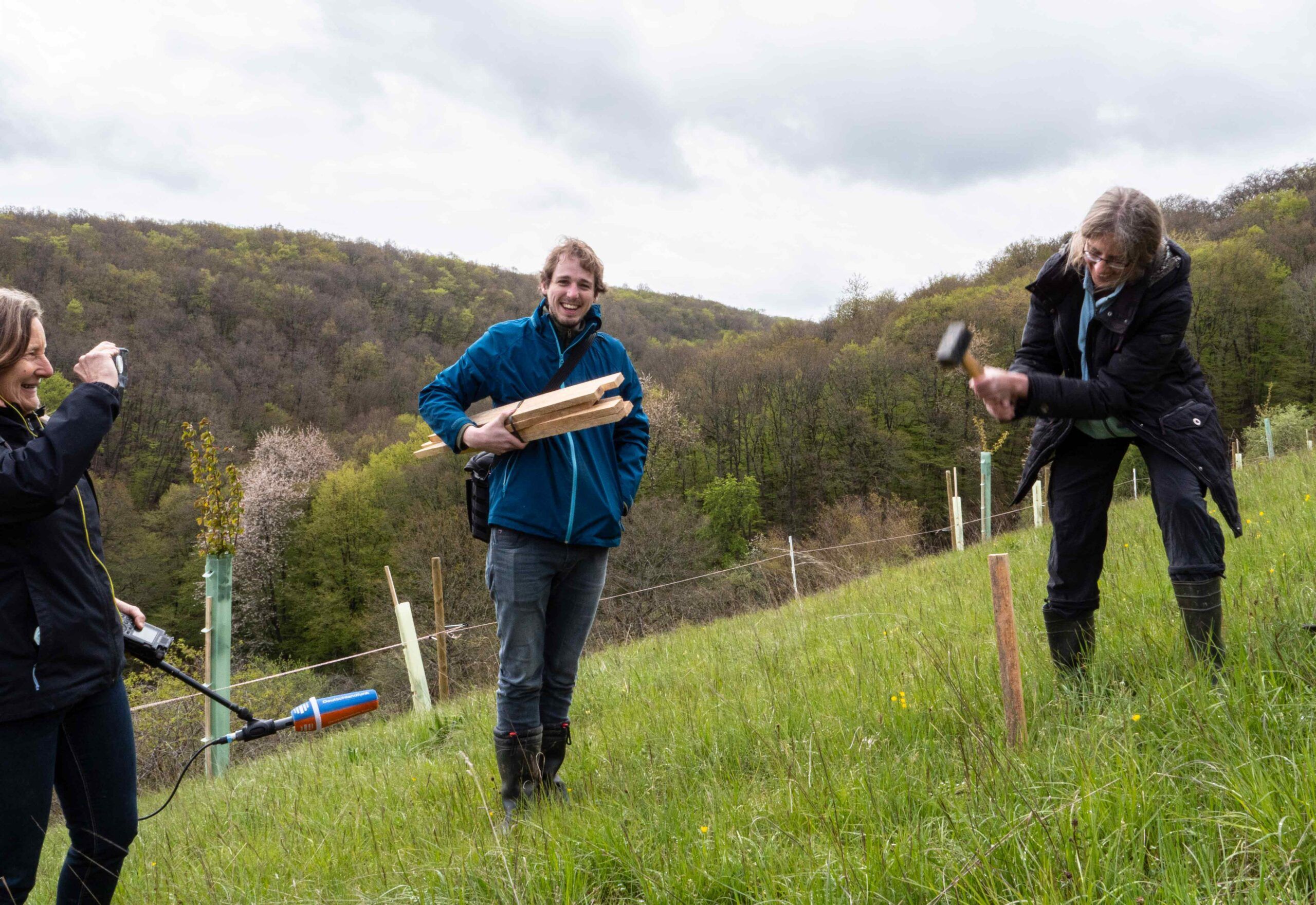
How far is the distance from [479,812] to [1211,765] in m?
2.14

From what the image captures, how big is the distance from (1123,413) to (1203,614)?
0.66 metres

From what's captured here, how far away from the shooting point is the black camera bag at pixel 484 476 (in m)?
3.04

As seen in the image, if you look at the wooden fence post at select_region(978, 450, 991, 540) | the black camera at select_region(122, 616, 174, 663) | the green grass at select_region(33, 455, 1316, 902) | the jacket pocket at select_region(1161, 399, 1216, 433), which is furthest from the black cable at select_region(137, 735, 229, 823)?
the wooden fence post at select_region(978, 450, 991, 540)

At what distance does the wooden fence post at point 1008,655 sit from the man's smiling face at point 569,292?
1.75 metres

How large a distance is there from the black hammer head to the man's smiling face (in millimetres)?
1402

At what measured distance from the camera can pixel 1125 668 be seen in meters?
2.64

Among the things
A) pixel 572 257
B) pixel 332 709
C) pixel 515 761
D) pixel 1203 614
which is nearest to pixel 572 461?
pixel 572 257

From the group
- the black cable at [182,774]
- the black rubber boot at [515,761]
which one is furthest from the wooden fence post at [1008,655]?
the black cable at [182,774]

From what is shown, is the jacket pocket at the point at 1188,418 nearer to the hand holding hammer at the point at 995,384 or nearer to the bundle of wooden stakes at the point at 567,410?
the hand holding hammer at the point at 995,384

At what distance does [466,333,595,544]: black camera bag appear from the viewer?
304cm

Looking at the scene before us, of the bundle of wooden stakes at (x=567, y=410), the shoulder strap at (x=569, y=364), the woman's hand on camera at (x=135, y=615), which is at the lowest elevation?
the woman's hand on camera at (x=135, y=615)

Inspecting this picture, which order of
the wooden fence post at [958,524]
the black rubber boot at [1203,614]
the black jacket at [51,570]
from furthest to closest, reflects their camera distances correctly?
the wooden fence post at [958,524], the black rubber boot at [1203,614], the black jacket at [51,570]

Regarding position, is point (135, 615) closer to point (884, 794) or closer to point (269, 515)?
point (884, 794)

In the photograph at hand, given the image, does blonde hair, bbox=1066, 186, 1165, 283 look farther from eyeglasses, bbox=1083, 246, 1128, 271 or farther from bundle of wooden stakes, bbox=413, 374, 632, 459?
bundle of wooden stakes, bbox=413, 374, 632, 459
